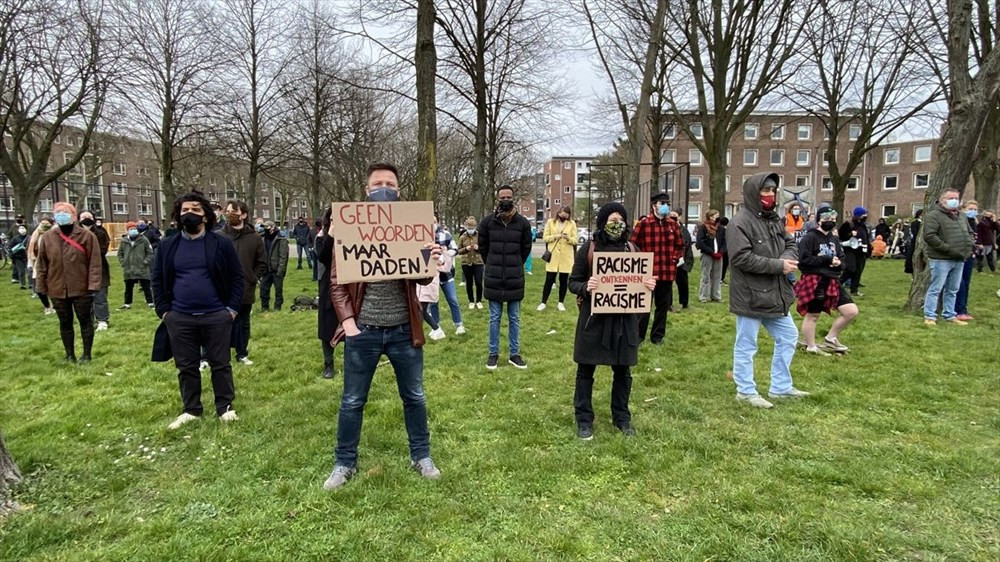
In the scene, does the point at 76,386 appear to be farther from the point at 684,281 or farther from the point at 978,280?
the point at 978,280

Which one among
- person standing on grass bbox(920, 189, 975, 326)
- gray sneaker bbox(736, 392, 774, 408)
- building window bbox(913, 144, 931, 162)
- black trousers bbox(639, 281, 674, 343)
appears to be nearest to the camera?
gray sneaker bbox(736, 392, 774, 408)

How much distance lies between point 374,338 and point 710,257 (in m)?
9.74

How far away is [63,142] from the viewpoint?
53594mm

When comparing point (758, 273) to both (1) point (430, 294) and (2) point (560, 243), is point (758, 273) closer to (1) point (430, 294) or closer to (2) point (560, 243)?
(1) point (430, 294)

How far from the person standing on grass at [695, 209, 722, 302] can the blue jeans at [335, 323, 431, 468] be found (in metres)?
8.95

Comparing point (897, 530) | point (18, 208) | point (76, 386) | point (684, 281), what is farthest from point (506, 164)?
point (897, 530)

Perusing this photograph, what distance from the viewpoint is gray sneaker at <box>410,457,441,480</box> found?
3.85 metres

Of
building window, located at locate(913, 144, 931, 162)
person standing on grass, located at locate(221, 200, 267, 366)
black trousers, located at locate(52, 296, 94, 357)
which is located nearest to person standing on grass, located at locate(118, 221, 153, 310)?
black trousers, located at locate(52, 296, 94, 357)

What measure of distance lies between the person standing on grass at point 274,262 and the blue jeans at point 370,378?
7624 millimetres

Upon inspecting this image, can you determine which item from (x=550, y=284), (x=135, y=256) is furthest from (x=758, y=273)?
(x=135, y=256)

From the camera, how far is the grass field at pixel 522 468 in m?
3.10

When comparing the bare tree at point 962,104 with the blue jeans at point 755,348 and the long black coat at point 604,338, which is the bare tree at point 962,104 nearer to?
the blue jeans at point 755,348

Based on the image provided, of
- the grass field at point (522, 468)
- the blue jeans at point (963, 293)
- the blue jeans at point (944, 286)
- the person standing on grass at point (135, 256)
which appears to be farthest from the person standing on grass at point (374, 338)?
the blue jeans at point (963, 293)

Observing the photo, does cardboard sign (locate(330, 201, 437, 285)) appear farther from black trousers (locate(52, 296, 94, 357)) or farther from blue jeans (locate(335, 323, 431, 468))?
black trousers (locate(52, 296, 94, 357))
